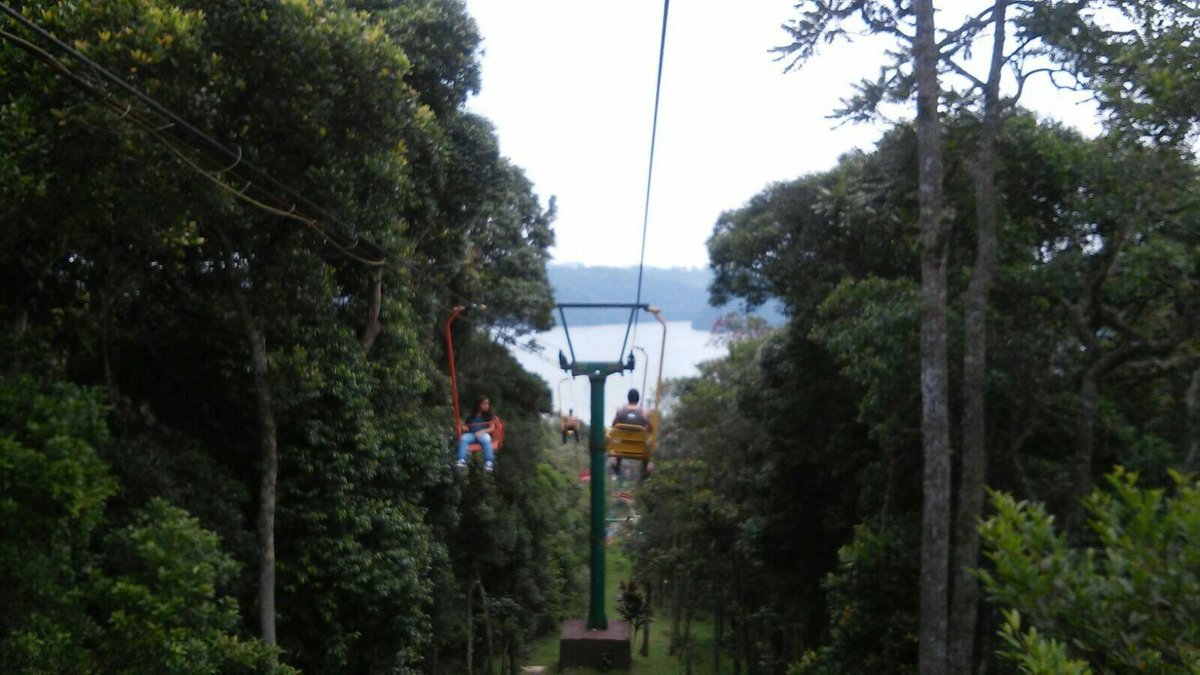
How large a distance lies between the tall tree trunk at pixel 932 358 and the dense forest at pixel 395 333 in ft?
0.11

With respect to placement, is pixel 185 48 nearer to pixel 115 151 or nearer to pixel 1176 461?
pixel 115 151

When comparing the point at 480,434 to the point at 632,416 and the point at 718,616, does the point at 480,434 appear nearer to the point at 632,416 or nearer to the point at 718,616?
the point at 632,416

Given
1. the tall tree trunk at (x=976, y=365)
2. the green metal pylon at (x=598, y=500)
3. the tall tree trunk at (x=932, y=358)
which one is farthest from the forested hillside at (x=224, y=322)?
the tall tree trunk at (x=976, y=365)

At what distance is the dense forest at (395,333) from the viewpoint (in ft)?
28.0

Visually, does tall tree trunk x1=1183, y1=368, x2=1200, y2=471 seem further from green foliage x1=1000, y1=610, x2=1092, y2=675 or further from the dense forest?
green foliage x1=1000, y1=610, x2=1092, y2=675

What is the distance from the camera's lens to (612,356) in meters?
22.4

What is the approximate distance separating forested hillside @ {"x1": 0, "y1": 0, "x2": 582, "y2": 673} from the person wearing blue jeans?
44 cm

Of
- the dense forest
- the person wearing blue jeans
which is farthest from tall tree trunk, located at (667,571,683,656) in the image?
Answer: the person wearing blue jeans

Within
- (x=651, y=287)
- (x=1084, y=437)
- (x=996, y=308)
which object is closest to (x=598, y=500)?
(x=996, y=308)

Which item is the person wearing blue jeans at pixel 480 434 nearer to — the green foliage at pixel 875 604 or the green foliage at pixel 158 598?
the green foliage at pixel 875 604

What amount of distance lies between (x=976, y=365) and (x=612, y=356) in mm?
11167

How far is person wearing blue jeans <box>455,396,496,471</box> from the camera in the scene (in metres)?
17.0

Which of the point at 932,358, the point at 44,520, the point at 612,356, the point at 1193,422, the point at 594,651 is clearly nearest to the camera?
the point at 44,520

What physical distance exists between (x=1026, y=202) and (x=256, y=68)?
8190 mm
